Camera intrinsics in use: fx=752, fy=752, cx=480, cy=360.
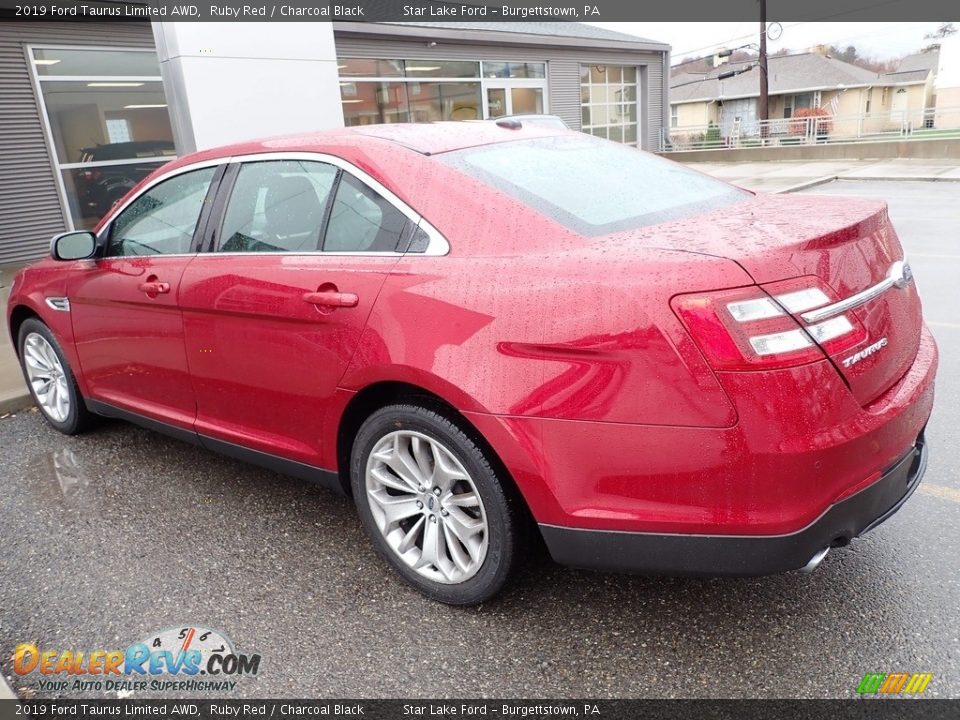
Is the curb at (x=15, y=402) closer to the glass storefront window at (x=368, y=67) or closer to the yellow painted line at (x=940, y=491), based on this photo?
the yellow painted line at (x=940, y=491)

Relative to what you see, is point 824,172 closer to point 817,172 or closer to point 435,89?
point 817,172

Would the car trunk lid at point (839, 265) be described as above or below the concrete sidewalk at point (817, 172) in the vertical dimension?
above

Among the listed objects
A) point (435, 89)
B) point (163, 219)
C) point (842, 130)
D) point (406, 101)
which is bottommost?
point (842, 130)

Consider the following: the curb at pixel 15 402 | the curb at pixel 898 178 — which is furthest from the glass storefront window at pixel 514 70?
the curb at pixel 15 402

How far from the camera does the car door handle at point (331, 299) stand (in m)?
2.57

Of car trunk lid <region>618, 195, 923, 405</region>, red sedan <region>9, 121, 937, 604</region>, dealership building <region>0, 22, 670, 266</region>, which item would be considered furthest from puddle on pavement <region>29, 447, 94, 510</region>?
dealership building <region>0, 22, 670, 266</region>

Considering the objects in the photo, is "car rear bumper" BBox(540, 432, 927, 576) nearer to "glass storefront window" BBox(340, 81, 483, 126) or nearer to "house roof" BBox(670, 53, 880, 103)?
"glass storefront window" BBox(340, 81, 483, 126)

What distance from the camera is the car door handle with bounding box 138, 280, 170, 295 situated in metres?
3.32

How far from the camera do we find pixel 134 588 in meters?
2.87

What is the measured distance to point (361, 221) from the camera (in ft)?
8.83

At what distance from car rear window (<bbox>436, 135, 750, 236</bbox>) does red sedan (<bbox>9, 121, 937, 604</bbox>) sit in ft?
0.05

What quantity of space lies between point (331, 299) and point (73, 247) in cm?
195

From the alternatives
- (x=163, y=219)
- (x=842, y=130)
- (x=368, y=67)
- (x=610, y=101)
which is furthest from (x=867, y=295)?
(x=842, y=130)

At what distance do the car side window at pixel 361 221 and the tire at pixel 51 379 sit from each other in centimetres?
233
